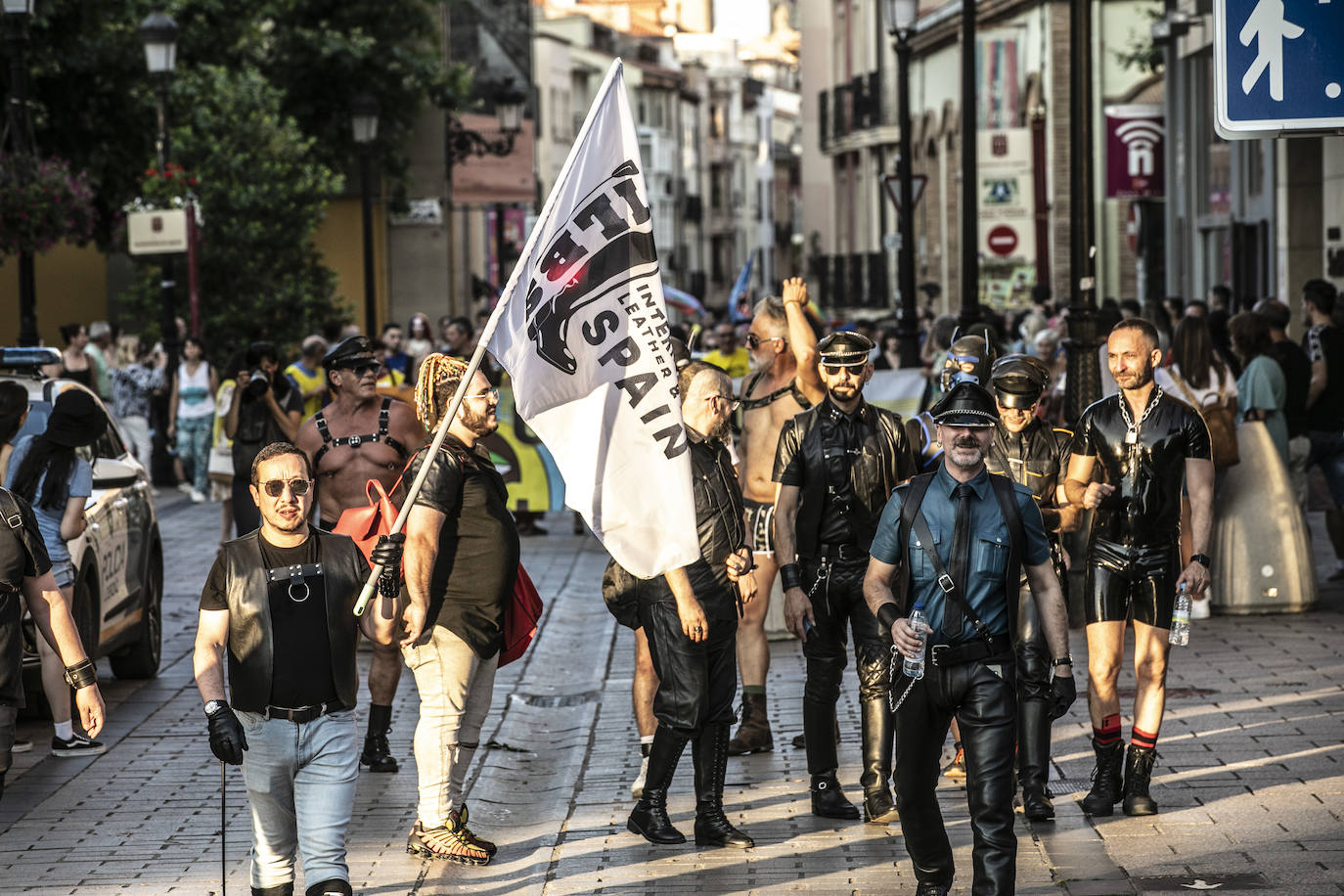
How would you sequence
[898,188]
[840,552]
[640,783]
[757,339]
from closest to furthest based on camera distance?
[840,552]
[640,783]
[757,339]
[898,188]

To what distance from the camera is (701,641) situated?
306 inches

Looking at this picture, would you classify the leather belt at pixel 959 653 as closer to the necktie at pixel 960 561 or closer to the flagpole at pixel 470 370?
the necktie at pixel 960 561

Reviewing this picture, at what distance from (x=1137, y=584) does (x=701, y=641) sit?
1764mm

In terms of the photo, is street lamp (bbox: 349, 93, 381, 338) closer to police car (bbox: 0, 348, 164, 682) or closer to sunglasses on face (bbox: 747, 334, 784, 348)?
police car (bbox: 0, 348, 164, 682)

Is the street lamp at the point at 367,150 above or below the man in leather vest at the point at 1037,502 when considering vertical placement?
above

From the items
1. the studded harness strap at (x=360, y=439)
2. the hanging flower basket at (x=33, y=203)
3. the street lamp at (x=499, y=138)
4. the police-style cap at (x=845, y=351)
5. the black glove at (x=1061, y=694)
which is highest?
the street lamp at (x=499, y=138)

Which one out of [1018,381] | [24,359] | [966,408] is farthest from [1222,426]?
[24,359]

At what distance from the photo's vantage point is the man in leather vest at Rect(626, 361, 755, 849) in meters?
7.83

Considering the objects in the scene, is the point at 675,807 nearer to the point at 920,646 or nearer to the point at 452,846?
the point at 452,846

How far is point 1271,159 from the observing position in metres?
22.7

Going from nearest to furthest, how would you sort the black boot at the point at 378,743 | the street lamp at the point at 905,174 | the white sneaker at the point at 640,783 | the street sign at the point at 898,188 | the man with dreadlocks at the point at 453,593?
the man with dreadlocks at the point at 453,593
the white sneaker at the point at 640,783
the black boot at the point at 378,743
the street lamp at the point at 905,174
the street sign at the point at 898,188

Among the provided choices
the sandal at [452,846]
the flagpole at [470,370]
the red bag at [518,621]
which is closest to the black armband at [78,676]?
the flagpole at [470,370]

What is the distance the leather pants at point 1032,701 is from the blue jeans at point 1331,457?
22.6 ft

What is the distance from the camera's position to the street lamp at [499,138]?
38.3 m
